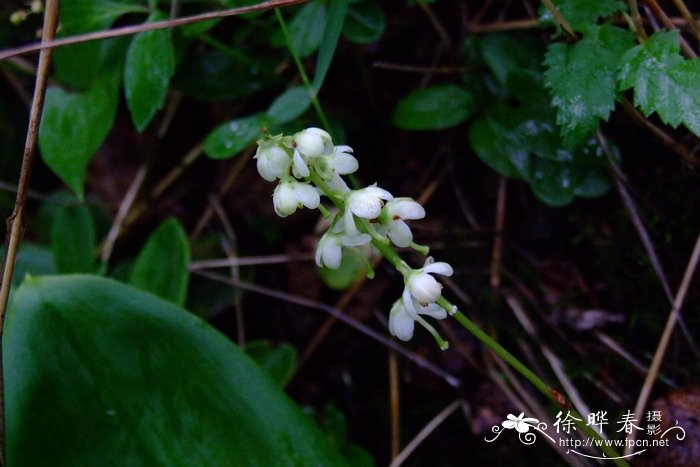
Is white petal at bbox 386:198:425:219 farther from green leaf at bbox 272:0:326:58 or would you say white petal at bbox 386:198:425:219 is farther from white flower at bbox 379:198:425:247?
green leaf at bbox 272:0:326:58

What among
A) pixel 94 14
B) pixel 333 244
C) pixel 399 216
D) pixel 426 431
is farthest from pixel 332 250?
pixel 94 14

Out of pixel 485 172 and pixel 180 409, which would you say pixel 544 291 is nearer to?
pixel 485 172

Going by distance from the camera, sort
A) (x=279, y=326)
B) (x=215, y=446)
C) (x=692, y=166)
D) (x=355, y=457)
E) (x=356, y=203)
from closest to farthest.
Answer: (x=356, y=203) < (x=215, y=446) < (x=692, y=166) < (x=355, y=457) < (x=279, y=326)

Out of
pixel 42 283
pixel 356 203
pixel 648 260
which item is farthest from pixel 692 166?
pixel 42 283

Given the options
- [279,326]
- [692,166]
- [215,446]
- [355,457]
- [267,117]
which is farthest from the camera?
[279,326]

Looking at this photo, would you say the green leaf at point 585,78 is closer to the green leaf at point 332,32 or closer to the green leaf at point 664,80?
the green leaf at point 664,80

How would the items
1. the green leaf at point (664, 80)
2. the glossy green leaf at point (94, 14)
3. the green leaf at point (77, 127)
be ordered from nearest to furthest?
the green leaf at point (664, 80) < the glossy green leaf at point (94, 14) < the green leaf at point (77, 127)

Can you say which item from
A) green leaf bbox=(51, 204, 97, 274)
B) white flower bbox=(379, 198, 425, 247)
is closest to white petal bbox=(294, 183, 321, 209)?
white flower bbox=(379, 198, 425, 247)

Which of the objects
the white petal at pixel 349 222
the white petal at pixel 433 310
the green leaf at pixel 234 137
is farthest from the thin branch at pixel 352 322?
the white petal at pixel 349 222
